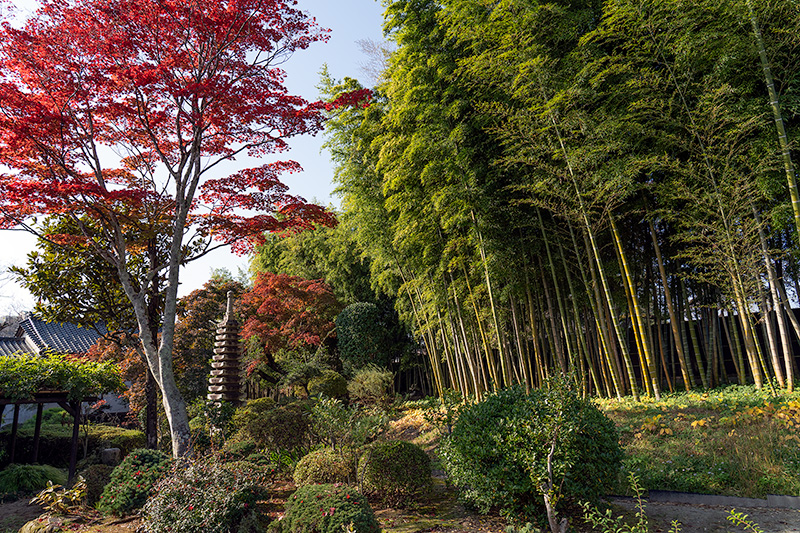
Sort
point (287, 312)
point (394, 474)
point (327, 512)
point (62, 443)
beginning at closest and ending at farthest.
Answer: point (327, 512), point (394, 474), point (62, 443), point (287, 312)

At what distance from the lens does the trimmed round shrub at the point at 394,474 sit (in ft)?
12.6

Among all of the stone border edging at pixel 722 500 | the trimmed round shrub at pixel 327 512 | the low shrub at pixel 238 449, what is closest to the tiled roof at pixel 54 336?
the low shrub at pixel 238 449

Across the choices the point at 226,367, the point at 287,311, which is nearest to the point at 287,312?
the point at 287,311

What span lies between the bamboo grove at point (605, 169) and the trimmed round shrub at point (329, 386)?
2.88 m

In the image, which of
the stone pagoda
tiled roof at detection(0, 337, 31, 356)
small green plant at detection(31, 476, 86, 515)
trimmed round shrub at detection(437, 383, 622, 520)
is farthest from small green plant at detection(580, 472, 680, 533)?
tiled roof at detection(0, 337, 31, 356)

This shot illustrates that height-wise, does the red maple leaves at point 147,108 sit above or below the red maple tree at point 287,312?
above

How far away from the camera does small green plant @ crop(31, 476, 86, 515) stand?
4039 mm

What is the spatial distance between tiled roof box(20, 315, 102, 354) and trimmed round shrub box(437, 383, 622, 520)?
1206 cm

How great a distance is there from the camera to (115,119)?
5.28 metres

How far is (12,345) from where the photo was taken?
12.0m

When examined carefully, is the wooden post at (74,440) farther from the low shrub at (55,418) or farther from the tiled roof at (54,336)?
the tiled roof at (54,336)

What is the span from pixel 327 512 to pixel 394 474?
1.08m

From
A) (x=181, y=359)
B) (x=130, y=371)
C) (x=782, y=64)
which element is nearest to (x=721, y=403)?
(x=782, y=64)

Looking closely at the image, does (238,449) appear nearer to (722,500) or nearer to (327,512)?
(327,512)
